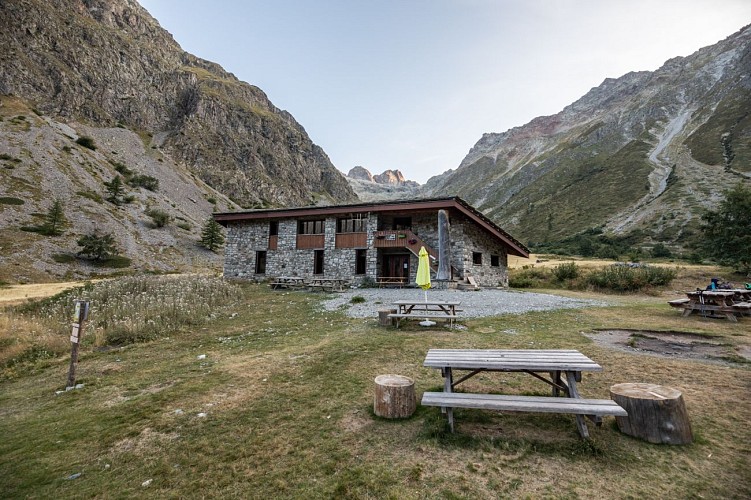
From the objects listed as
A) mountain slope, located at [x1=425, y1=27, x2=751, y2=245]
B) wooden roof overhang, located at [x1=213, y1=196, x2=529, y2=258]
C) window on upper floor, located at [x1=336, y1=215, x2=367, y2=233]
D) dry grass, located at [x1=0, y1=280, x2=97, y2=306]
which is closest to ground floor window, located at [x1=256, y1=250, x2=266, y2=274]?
wooden roof overhang, located at [x1=213, y1=196, x2=529, y2=258]

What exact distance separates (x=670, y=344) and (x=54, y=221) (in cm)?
4341

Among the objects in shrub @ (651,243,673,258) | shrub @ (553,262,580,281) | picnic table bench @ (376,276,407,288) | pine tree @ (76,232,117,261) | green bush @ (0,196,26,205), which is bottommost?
picnic table bench @ (376,276,407,288)

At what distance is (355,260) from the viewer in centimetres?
2294

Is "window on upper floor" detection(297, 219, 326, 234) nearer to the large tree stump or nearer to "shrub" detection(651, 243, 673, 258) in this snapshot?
the large tree stump

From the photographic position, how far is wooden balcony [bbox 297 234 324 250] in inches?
939

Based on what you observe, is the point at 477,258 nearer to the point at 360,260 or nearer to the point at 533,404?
the point at 360,260

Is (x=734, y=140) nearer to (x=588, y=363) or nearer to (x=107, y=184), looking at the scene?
(x=588, y=363)

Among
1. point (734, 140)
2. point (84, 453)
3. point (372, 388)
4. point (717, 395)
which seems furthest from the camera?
point (734, 140)

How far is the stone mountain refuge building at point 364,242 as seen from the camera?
21266 mm

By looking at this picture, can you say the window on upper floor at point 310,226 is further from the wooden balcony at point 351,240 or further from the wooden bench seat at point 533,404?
the wooden bench seat at point 533,404

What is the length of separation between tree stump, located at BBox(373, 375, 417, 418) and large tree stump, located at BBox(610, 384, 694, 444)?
2.59 meters

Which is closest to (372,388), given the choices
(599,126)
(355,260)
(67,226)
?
(355,260)

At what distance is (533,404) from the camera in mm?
3773

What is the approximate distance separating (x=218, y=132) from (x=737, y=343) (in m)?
96.0
